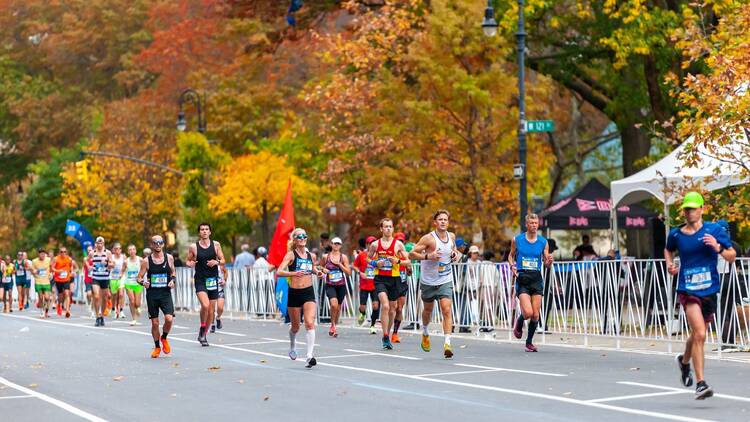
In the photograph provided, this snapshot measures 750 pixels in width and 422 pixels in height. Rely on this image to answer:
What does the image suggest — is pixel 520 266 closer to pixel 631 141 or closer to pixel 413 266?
pixel 413 266

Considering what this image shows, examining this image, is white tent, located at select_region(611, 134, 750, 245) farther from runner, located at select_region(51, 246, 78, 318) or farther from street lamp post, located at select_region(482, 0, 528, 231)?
runner, located at select_region(51, 246, 78, 318)

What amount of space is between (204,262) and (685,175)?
7.23 meters

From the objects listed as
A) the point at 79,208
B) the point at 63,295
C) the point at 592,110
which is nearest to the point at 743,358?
the point at 63,295

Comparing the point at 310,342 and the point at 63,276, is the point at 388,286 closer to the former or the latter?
the point at 310,342

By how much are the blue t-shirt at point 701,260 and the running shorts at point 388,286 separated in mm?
9051

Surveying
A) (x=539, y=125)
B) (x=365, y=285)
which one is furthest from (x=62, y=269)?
(x=539, y=125)

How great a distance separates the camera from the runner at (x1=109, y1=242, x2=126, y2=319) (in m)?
33.6

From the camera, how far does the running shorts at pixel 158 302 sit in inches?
800

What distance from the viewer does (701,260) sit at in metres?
13.0

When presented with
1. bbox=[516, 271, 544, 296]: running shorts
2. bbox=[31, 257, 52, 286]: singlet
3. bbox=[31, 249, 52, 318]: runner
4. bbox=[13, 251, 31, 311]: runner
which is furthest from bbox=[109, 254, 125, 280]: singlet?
bbox=[516, 271, 544, 296]: running shorts

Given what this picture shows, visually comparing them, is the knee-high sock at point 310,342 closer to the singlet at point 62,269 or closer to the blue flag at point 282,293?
the blue flag at point 282,293

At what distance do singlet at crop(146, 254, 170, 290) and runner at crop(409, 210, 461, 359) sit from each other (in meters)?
3.81

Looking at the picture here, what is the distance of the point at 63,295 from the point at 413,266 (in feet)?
51.1

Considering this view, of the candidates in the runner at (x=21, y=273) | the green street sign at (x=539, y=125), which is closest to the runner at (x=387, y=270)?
the green street sign at (x=539, y=125)
